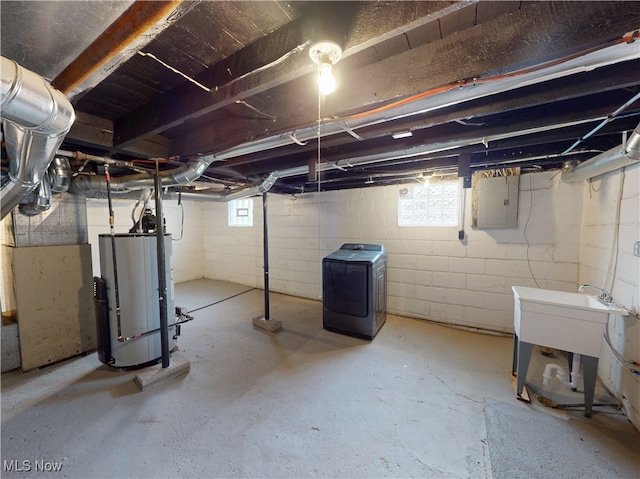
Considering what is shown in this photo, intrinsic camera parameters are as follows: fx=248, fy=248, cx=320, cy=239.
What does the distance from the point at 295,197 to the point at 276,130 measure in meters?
3.14

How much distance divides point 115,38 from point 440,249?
355 centimetres

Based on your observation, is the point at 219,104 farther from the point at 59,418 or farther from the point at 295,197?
the point at 295,197

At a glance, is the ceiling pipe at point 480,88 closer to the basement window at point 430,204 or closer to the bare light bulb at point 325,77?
the bare light bulb at point 325,77

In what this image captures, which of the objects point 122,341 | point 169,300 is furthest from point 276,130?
point 122,341

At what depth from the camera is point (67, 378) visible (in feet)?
7.35

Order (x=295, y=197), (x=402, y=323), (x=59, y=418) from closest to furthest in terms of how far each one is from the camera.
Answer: (x=59, y=418)
(x=402, y=323)
(x=295, y=197)

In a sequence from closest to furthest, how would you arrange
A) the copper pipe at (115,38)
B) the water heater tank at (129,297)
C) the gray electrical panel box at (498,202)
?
the copper pipe at (115,38) → the water heater tank at (129,297) → the gray electrical panel box at (498,202)

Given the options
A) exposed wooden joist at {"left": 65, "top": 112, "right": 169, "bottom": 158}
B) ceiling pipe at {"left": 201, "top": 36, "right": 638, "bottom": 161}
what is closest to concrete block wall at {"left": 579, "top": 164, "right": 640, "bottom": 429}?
ceiling pipe at {"left": 201, "top": 36, "right": 638, "bottom": 161}

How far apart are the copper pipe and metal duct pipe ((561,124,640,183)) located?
2.29 meters

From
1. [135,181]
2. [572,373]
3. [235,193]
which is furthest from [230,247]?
[572,373]

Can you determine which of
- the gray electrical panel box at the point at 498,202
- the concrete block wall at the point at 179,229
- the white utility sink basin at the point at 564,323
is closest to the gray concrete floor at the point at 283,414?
the white utility sink basin at the point at 564,323

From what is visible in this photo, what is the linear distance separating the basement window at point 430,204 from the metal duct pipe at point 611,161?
3.50 feet

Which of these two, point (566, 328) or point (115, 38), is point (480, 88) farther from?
point (566, 328)

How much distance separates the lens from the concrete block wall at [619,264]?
1.74 m
